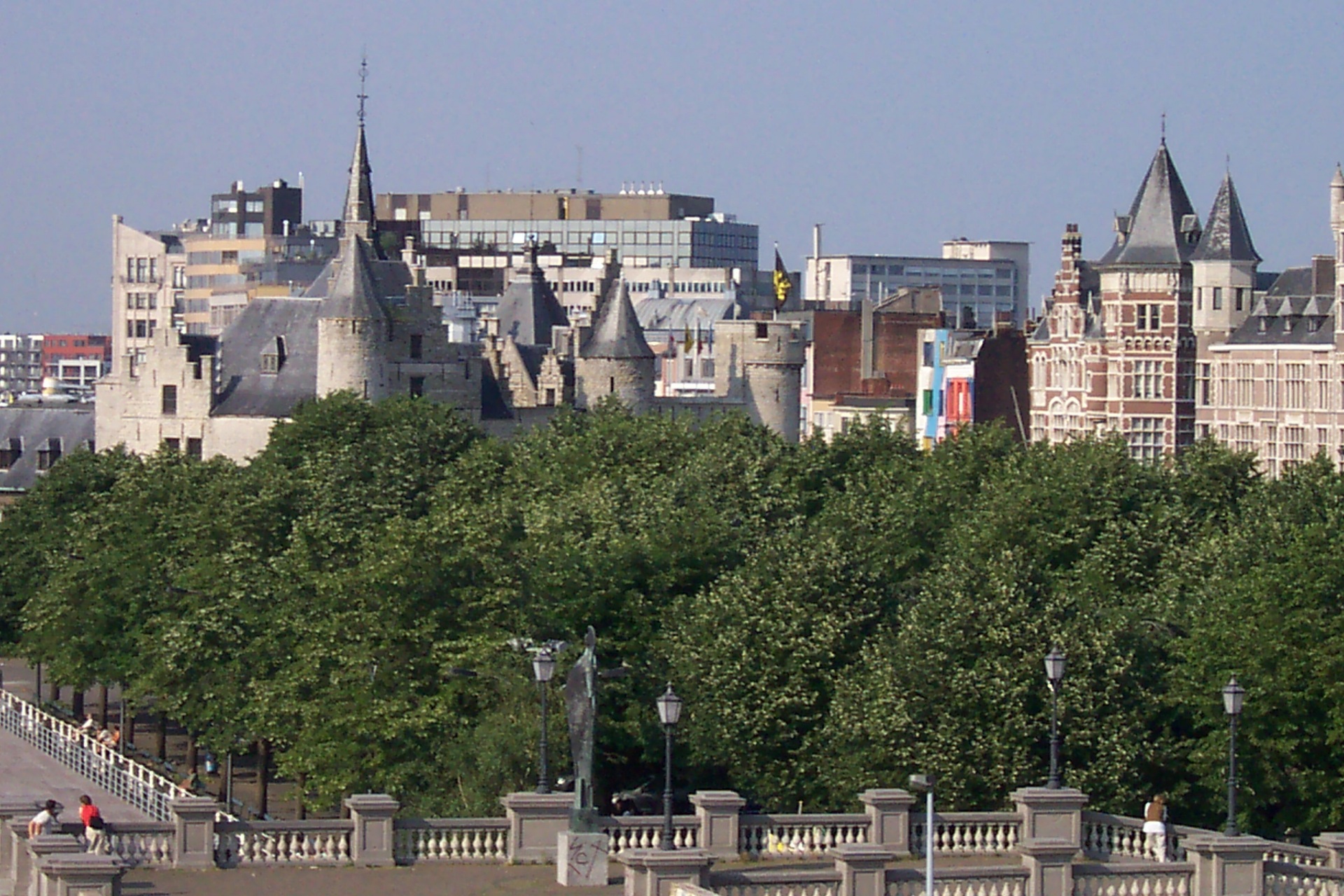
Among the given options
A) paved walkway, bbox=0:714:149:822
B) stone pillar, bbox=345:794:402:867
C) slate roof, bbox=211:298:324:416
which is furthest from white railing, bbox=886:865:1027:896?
slate roof, bbox=211:298:324:416

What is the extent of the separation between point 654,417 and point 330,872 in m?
63.3

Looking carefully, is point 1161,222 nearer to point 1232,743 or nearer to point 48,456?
point 48,456

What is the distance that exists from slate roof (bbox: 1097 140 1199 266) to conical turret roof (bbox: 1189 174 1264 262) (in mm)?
871

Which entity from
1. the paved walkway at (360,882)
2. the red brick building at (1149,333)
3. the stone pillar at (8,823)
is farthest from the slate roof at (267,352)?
the paved walkway at (360,882)

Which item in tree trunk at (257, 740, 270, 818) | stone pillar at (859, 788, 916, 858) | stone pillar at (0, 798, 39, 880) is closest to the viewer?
stone pillar at (859, 788, 916, 858)

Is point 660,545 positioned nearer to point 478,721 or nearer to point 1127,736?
point 478,721

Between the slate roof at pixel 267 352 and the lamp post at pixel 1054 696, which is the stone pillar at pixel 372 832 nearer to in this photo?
the lamp post at pixel 1054 696

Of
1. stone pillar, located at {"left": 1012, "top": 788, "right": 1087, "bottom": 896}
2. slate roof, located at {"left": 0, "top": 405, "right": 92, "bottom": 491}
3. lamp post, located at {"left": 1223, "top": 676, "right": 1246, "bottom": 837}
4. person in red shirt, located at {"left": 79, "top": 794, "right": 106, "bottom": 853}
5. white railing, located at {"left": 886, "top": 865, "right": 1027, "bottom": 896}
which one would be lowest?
white railing, located at {"left": 886, "top": 865, "right": 1027, "bottom": 896}

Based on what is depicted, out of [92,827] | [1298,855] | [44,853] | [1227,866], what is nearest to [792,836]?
[1227,866]

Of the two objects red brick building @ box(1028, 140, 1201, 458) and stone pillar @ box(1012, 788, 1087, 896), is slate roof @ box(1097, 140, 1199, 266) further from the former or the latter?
stone pillar @ box(1012, 788, 1087, 896)

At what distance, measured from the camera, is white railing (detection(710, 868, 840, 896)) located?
39.2m

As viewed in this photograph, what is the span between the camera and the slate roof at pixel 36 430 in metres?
131

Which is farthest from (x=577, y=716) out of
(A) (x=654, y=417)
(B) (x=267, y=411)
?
(B) (x=267, y=411)

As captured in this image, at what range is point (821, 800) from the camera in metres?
54.0
